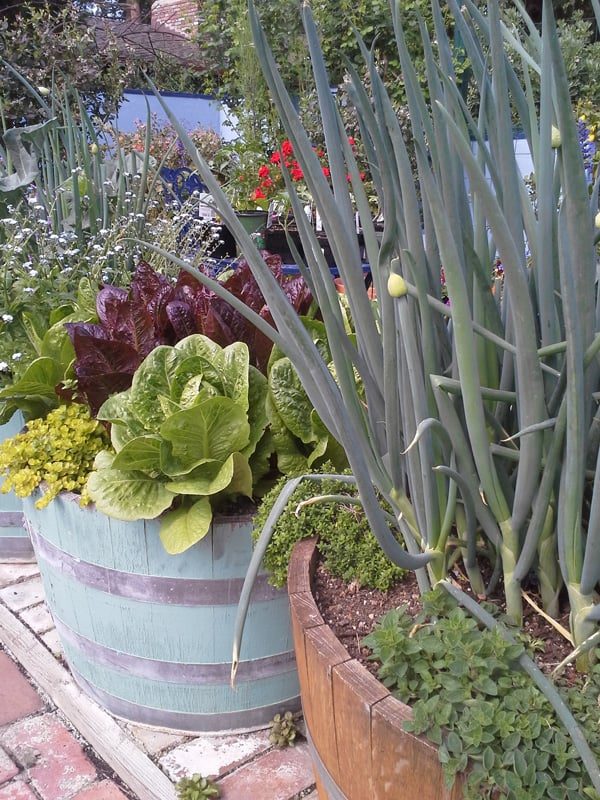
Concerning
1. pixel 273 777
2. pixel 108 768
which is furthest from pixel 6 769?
pixel 273 777

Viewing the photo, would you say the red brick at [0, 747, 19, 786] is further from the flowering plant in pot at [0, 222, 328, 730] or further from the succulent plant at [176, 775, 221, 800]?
the succulent plant at [176, 775, 221, 800]

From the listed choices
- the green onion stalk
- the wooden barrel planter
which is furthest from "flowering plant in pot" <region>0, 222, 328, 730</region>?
the green onion stalk

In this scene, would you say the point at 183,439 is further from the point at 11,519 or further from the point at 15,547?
the point at 15,547

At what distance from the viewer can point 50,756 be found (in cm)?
165

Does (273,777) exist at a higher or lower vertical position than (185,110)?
lower

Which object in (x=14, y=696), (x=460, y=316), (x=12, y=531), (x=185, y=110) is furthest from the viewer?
(x=185, y=110)

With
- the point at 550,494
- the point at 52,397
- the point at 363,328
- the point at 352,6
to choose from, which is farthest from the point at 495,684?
the point at 352,6

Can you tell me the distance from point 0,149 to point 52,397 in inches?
51.9

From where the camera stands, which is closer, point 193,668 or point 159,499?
point 159,499

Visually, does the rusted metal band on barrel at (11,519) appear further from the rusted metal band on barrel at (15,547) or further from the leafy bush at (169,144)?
the leafy bush at (169,144)

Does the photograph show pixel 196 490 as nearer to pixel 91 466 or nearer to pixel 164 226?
pixel 91 466

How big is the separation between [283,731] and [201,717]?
0.20 meters

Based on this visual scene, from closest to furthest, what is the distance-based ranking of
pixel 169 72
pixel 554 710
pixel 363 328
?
pixel 554 710 → pixel 363 328 → pixel 169 72

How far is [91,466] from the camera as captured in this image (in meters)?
1.60
